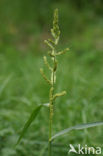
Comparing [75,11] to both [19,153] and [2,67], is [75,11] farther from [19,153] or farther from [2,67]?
[19,153]

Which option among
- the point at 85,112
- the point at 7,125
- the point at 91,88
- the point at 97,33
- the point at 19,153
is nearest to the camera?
the point at 19,153

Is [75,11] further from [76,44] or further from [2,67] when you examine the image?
[2,67]

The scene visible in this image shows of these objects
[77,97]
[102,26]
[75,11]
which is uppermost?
[75,11]

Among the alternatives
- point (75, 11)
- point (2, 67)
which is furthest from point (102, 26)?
point (2, 67)

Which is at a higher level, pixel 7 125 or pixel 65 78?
pixel 65 78

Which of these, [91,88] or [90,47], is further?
[90,47]

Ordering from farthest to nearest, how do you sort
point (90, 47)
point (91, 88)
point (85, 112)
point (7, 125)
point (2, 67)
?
1. point (90, 47)
2. point (2, 67)
3. point (91, 88)
4. point (85, 112)
5. point (7, 125)
